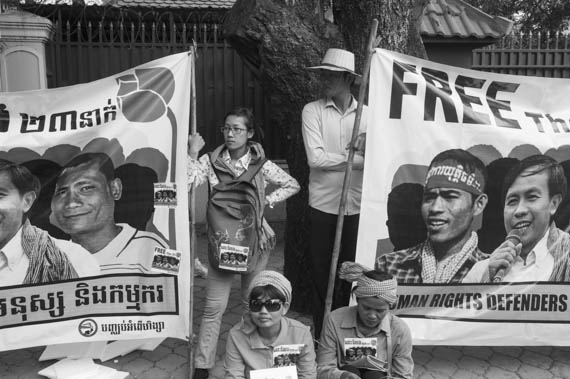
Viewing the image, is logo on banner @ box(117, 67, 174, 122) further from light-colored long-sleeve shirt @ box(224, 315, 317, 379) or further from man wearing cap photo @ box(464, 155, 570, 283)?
man wearing cap photo @ box(464, 155, 570, 283)

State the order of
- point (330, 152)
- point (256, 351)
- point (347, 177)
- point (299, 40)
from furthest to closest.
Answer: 1. point (299, 40)
2. point (330, 152)
3. point (347, 177)
4. point (256, 351)

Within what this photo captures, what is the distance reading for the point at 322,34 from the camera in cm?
479

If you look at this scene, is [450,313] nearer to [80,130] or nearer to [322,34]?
[322,34]

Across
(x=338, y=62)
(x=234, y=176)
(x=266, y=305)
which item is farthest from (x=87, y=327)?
(x=338, y=62)

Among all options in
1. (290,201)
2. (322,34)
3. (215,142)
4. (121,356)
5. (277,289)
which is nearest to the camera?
(277,289)

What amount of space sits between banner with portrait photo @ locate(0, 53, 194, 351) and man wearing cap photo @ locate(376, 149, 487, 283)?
4.77ft

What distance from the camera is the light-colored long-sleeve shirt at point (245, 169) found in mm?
3793

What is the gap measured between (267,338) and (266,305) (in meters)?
0.21

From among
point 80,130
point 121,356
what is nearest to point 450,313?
point 121,356

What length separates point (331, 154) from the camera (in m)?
3.67

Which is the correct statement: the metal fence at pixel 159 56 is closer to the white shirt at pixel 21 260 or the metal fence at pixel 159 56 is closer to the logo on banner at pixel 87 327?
the white shirt at pixel 21 260

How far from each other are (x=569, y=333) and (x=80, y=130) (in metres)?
3.46

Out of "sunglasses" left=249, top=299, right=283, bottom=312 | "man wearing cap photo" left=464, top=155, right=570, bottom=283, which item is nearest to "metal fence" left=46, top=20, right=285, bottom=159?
"man wearing cap photo" left=464, top=155, right=570, bottom=283

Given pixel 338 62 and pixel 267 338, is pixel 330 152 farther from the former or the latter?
pixel 267 338
